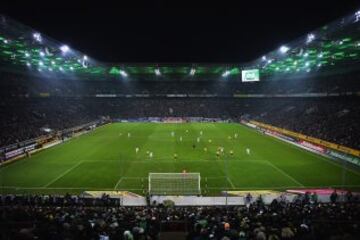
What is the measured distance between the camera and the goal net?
92.0 ft

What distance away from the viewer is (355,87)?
60.9 meters

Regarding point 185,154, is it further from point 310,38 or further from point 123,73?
point 123,73

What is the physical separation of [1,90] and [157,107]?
50.9 m

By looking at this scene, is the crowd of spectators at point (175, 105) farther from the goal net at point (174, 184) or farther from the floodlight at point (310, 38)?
the goal net at point (174, 184)

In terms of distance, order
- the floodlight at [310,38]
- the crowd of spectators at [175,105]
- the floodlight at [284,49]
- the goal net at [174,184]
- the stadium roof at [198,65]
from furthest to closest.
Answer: the floodlight at [284,49] → the crowd of spectators at [175,105] → the floodlight at [310,38] → the stadium roof at [198,65] → the goal net at [174,184]

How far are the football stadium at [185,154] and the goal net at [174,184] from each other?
0.16m

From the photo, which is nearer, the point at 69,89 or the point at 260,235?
the point at 260,235

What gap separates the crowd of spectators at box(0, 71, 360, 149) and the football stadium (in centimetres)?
44

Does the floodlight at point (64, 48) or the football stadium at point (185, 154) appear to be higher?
the floodlight at point (64, 48)

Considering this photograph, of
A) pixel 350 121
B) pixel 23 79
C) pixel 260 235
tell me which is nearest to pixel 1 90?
pixel 23 79

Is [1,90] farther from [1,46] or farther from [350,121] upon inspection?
[350,121]

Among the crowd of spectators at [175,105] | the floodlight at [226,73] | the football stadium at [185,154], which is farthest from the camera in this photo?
the floodlight at [226,73]

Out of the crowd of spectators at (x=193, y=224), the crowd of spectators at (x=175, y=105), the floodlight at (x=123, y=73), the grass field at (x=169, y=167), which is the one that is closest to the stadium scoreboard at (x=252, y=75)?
the crowd of spectators at (x=175, y=105)

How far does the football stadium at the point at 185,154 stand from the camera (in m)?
14.9
